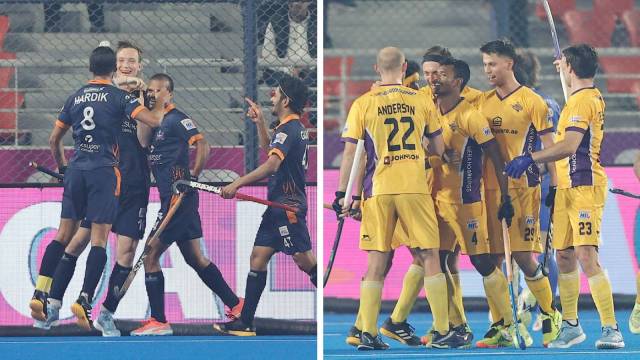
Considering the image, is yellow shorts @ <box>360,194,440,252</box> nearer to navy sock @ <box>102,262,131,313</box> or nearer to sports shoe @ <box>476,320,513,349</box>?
sports shoe @ <box>476,320,513,349</box>

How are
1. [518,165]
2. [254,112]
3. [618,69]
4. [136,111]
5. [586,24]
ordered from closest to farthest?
[518,165], [136,111], [254,112], [618,69], [586,24]

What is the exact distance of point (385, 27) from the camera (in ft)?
57.1

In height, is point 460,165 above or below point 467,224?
above

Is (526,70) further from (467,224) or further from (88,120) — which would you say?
(88,120)

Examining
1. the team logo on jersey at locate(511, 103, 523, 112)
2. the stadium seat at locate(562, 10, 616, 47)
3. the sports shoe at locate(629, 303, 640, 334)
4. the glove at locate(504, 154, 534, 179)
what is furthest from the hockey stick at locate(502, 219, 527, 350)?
the stadium seat at locate(562, 10, 616, 47)

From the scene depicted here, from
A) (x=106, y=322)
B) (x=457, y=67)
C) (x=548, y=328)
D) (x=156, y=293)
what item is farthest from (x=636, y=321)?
(x=106, y=322)

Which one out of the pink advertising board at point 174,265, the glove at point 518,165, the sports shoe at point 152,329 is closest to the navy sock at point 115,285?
→ the pink advertising board at point 174,265

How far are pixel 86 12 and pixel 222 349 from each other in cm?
577

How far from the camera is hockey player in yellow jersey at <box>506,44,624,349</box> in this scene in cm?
814

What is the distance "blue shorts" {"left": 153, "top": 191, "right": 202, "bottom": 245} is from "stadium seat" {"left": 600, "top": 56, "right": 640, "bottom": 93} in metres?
7.38

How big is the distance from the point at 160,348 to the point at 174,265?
1080 mm

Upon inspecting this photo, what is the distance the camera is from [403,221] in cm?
816

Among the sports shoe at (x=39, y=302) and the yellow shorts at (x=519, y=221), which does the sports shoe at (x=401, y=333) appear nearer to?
the yellow shorts at (x=519, y=221)

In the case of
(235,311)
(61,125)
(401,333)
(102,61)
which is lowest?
(401,333)
